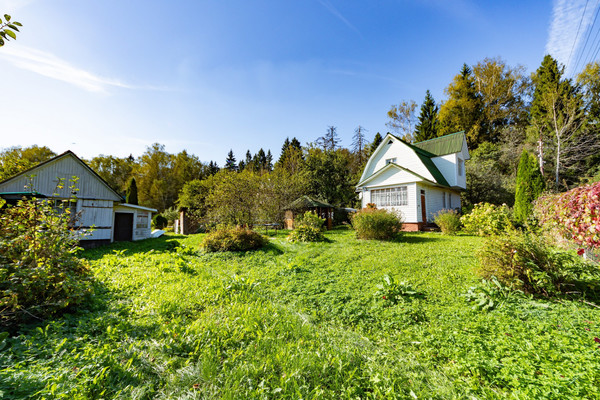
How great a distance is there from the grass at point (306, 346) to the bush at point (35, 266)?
1.02 ft

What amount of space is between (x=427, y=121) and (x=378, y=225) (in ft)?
92.0

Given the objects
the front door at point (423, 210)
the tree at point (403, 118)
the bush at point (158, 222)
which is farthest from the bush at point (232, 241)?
the tree at point (403, 118)

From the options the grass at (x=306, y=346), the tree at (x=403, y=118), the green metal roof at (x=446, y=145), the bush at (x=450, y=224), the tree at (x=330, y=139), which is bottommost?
the grass at (x=306, y=346)

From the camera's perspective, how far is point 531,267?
4.07 metres

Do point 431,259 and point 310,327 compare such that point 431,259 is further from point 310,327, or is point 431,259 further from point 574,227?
point 310,327

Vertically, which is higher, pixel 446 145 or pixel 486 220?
pixel 446 145

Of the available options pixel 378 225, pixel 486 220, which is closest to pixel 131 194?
pixel 378 225

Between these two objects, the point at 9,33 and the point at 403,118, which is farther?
the point at 403,118

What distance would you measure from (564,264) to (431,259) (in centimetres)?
253

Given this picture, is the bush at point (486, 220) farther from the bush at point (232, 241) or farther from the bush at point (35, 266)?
the bush at point (35, 266)

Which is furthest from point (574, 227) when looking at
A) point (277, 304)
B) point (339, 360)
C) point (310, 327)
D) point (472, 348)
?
point (277, 304)

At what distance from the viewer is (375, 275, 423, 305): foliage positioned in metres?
4.29

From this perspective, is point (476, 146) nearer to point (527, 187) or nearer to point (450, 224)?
point (527, 187)

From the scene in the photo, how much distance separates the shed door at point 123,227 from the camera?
15492mm
